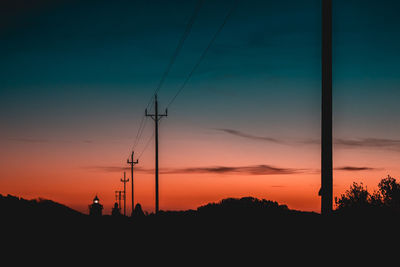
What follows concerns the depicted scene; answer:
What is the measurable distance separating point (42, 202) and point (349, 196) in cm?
4490

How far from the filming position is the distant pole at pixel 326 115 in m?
11.6

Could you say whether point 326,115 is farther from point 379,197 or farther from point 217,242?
point 379,197

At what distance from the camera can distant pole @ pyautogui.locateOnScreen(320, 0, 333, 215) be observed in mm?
11560

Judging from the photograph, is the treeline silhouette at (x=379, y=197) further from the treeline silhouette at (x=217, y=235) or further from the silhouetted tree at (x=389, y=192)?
the treeline silhouette at (x=217, y=235)

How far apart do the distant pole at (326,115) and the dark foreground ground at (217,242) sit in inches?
23.6

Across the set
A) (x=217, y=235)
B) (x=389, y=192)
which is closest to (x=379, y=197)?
(x=389, y=192)

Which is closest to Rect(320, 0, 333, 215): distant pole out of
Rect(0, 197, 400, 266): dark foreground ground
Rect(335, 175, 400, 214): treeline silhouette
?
Rect(0, 197, 400, 266): dark foreground ground

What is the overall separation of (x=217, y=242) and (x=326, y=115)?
8.40 metres

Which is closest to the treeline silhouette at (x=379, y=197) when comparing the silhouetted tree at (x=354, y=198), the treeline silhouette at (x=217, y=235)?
the silhouetted tree at (x=354, y=198)

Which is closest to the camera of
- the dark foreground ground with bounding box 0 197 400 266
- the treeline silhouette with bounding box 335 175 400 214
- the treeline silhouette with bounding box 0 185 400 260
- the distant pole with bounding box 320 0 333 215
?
the distant pole with bounding box 320 0 333 215

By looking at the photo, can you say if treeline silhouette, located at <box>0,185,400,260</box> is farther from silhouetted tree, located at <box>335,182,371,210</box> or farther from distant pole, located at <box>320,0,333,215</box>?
silhouetted tree, located at <box>335,182,371,210</box>

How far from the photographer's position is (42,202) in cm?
3922

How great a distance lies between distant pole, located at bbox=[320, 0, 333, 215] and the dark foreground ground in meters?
0.60

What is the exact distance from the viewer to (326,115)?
1184cm
